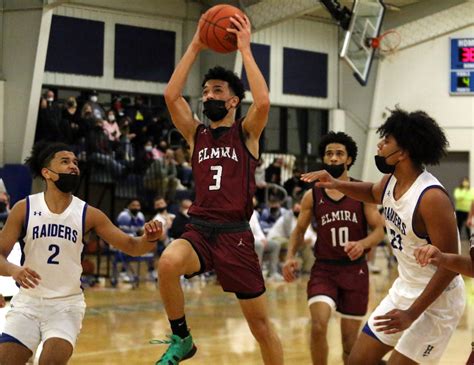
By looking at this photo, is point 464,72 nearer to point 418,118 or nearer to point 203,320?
point 203,320

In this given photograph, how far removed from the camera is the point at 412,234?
16.9 ft

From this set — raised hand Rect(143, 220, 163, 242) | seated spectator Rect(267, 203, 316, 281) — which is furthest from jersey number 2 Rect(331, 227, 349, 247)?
seated spectator Rect(267, 203, 316, 281)

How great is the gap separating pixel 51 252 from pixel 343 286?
103 inches

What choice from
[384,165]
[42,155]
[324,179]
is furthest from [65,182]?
[384,165]

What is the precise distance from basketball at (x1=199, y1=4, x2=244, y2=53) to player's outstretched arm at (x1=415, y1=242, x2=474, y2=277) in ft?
6.59

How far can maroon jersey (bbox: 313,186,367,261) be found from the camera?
7.44m

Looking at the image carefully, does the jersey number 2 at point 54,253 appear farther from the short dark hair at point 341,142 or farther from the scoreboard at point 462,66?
the scoreboard at point 462,66

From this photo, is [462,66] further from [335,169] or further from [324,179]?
[324,179]

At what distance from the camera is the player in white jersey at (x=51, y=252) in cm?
549

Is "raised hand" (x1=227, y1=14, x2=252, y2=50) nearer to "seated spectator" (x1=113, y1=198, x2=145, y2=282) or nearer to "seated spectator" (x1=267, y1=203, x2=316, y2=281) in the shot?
"seated spectator" (x1=113, y1=198, x2=145, y2=282)

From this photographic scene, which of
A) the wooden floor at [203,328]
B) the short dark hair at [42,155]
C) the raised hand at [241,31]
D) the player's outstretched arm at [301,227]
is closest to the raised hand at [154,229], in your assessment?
the short dark hair at [42,155]

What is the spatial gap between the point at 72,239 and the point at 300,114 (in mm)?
20300

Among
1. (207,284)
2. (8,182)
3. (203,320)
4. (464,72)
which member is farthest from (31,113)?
(464,72)

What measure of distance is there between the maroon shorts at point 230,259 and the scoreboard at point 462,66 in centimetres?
2118
